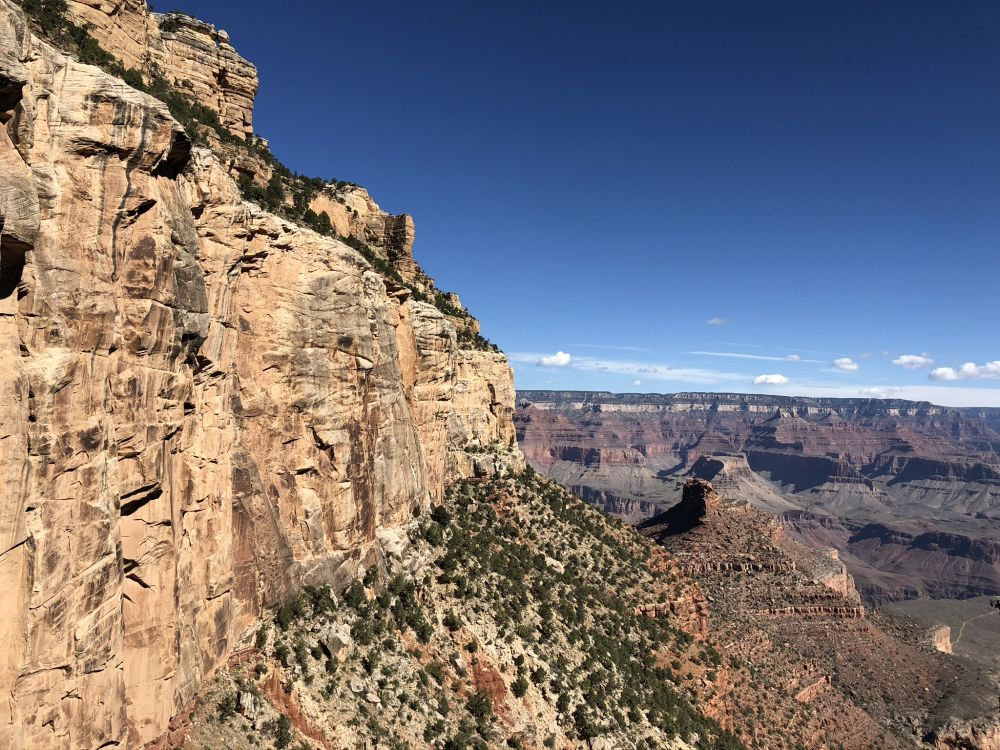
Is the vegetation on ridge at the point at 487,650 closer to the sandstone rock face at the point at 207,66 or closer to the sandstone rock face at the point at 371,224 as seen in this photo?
the sandstone rock face at the point at 371,224

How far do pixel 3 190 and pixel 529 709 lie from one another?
108 ft

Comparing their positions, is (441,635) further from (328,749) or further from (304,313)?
(304,313)

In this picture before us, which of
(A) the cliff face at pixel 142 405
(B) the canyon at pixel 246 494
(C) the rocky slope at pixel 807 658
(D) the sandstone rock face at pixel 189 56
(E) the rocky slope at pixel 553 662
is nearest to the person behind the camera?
(A) the cliff face at pixel 142 405

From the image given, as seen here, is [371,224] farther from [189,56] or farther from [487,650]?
[487,650]

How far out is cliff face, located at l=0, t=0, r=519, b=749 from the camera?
14.0 meters

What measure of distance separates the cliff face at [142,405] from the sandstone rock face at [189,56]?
0.68 meters

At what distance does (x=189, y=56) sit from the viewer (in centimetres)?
3497

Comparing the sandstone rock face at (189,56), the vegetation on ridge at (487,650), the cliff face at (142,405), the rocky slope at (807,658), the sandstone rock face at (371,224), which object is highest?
the sandstone rock face at (189,56)

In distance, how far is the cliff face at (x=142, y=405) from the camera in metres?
14.0

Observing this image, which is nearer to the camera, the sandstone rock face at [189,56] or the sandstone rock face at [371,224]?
the sandstone rock face at [189,56]

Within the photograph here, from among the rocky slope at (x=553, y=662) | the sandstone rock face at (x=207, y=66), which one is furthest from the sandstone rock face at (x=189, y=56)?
the rocky slope at (x=553, y=662)

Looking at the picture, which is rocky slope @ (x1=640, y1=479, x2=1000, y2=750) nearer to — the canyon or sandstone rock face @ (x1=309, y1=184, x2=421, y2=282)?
the canyon

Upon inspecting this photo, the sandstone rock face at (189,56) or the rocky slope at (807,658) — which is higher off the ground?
the sandstone rock face at (189,56)

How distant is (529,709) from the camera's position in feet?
108
